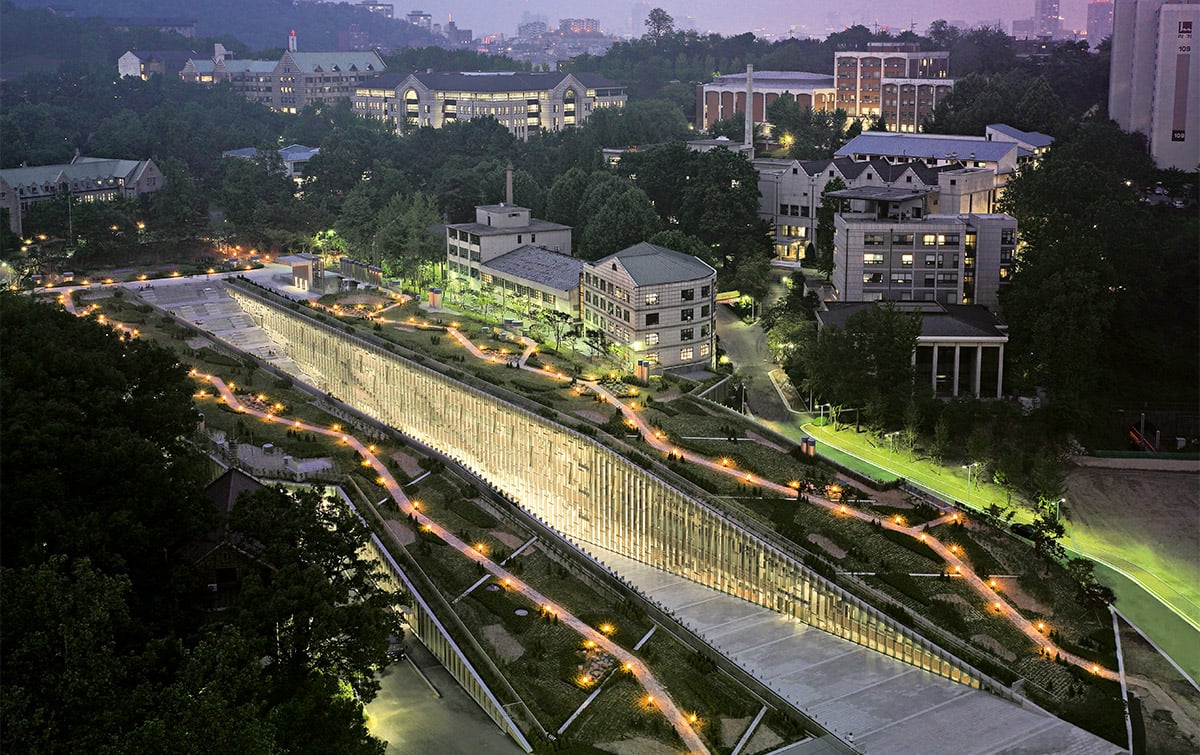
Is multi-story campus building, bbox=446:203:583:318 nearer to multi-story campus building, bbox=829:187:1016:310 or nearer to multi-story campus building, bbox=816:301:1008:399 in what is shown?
multi-story campus building, bbox=829:187:1016:310

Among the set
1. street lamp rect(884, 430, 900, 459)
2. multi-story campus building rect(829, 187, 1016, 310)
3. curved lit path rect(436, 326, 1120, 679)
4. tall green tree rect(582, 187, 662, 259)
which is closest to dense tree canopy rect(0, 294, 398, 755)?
curved lit path rect(436, 326, 1120, 679)

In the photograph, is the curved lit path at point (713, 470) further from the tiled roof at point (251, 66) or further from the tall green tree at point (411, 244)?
the tiled roof at point (251, 66)

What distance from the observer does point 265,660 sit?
1252 inches

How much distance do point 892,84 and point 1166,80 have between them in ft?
137

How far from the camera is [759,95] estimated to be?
14100 cm

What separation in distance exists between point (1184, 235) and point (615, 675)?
48259 mm

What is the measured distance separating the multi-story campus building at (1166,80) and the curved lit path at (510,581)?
68.0 meters

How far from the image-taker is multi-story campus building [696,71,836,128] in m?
140

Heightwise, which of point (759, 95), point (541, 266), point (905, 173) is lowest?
point (541, 266)

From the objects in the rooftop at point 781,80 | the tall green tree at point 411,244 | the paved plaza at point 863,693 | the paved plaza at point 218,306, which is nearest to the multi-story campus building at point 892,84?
the rooftop at point 781,80

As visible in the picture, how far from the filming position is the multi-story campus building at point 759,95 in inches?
5497

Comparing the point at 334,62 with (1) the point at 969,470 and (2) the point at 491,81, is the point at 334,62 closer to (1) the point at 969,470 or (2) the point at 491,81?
(2) the point at 491,81

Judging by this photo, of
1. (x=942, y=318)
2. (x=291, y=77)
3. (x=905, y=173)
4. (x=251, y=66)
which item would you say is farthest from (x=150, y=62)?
(x=942, y=318)

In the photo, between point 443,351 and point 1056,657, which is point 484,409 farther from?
point 1056,657
